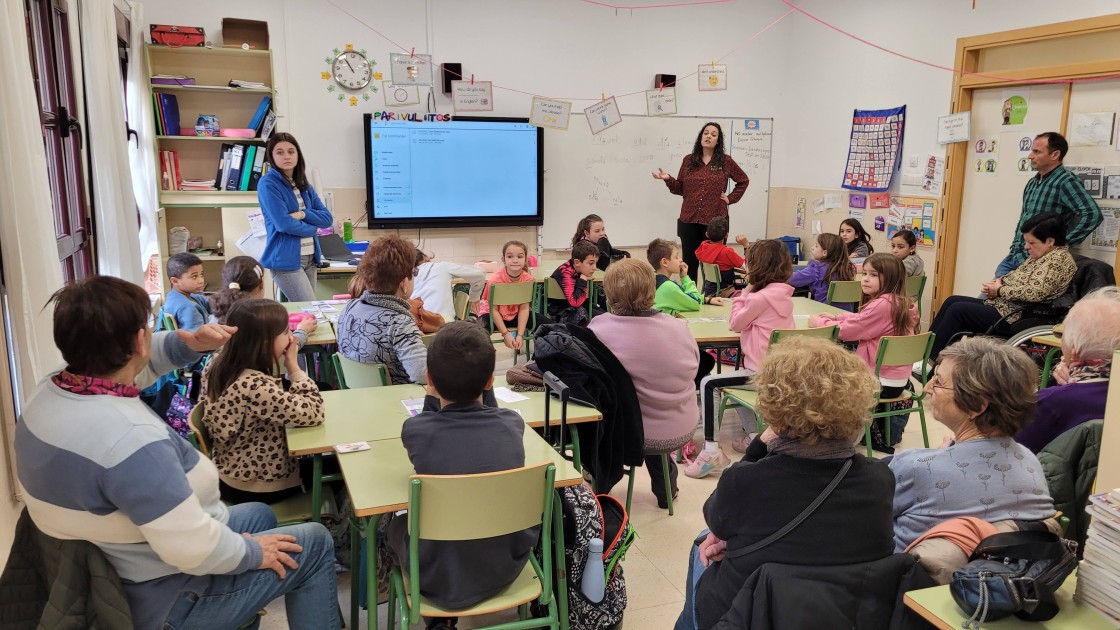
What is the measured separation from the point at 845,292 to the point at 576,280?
1.75 metres

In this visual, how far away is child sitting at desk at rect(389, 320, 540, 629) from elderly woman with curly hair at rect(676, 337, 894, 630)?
0.54 meters

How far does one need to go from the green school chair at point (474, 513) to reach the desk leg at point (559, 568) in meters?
0.16

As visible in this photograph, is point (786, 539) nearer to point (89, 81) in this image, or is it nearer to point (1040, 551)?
point (1040, 551)

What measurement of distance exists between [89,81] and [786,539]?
3992 mm

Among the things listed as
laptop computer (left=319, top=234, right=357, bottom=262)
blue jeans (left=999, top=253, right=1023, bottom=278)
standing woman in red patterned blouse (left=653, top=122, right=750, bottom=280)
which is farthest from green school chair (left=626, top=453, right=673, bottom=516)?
standing woman in red patterned blouse (left=653, top=122, right=750, bottom=280)

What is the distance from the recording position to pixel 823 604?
5.12ft

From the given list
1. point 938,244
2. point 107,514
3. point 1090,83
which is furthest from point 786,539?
point 938,244

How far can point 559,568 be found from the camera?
2268 mm

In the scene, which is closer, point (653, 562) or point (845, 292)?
point (653, 562)

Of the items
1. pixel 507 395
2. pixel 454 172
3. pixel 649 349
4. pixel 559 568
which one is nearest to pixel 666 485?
pixel 649 349

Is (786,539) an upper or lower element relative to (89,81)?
lower

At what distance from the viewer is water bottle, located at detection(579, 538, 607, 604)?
236cm

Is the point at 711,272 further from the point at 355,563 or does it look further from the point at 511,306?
the point at 355,563

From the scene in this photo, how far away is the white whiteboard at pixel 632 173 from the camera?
773cm
